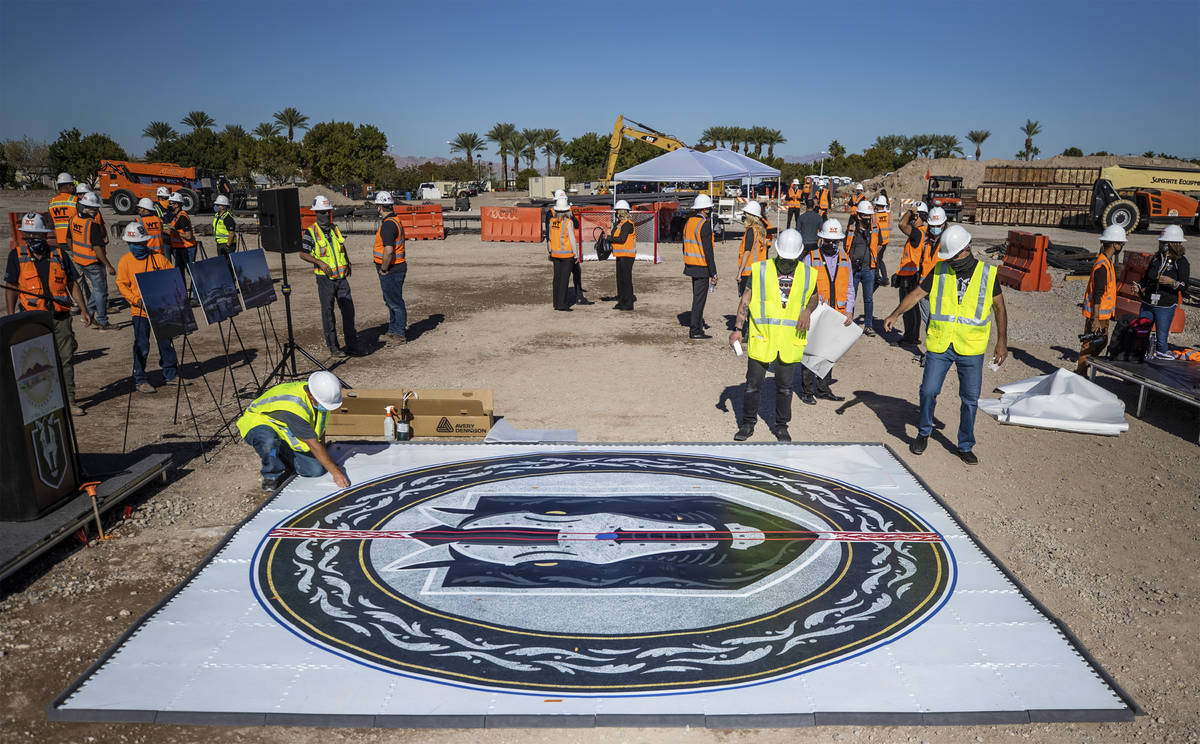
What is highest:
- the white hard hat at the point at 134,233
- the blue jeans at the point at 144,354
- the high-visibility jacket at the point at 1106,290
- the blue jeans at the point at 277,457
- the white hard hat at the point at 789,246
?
the white hard hat at the point at 134,233

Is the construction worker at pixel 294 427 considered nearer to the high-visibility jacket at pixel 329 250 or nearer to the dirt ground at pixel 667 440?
the dirt ground at pixel 667 440

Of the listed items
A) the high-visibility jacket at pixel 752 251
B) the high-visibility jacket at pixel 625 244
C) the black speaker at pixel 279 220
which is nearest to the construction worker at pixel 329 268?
the black speaker at pixel 279 220

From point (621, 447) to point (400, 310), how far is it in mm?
6200

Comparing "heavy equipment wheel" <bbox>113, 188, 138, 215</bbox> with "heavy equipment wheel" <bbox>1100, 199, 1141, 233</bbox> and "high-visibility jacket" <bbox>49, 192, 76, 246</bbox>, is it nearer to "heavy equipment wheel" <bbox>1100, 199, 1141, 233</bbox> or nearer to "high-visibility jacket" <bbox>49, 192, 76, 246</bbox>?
"high-visibility jacket" <bbox>49, 192, 76, 246</bbox>

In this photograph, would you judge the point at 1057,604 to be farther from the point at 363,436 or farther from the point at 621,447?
the point at 363,436

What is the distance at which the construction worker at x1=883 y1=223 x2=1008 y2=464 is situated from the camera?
7383 mm

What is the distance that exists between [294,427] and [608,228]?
63.9 ft

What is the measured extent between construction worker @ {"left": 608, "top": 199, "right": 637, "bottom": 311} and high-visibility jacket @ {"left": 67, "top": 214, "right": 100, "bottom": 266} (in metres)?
8.85

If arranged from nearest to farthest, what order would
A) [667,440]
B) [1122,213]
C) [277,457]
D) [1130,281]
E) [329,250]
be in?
1. [277,457]
2. [667,440]
3. [329,250]
4. [1130,281]
5. [1122,213]

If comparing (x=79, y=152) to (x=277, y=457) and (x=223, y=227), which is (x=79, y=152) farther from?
(x=277, y=457)

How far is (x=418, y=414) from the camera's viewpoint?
335 inches

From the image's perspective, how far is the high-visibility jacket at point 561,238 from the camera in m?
14.8

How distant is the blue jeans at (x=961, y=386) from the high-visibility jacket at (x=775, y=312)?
1313 mm

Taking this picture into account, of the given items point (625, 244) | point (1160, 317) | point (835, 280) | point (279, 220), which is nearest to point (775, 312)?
point (835, 280)
